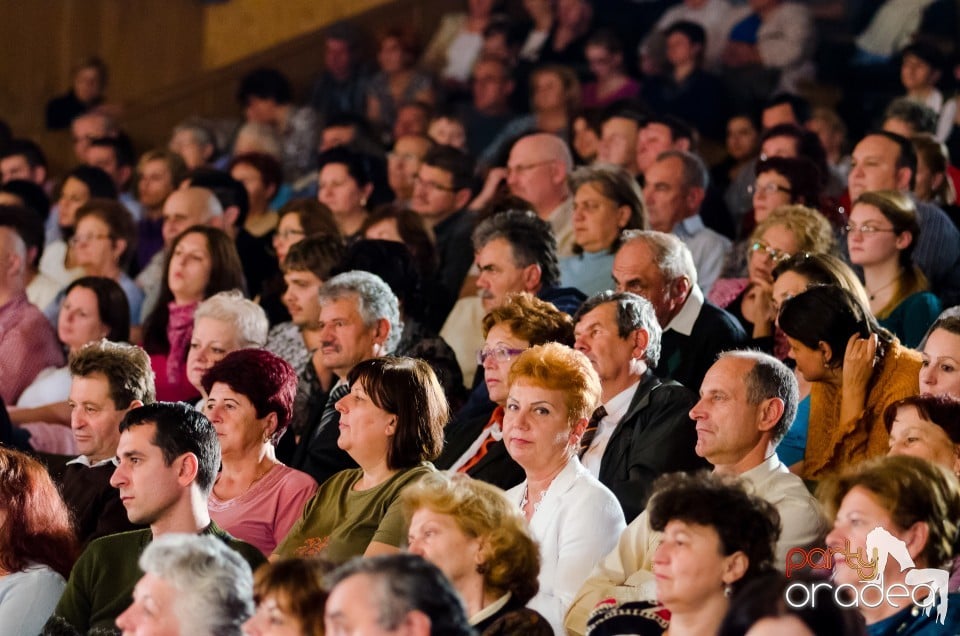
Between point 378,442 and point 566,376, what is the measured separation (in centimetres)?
49

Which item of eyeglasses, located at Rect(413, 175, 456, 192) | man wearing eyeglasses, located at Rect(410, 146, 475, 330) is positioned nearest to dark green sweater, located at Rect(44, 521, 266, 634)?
man wearing eyeglasses, located at Rect(410, 146, 475, 330)

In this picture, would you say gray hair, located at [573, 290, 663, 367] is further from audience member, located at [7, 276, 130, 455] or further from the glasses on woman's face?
audience member, located at [7, 276, 130, 455]

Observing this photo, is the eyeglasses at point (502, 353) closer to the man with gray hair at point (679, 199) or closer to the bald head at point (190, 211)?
the man with gray hair at point (679, 199)

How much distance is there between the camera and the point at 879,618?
337 centimetres

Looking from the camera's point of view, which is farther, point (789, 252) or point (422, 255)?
Result: point (422, 255)

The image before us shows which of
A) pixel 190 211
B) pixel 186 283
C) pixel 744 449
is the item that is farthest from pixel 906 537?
pixel 190 211

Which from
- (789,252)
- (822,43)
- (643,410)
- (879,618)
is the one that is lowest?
(879,618)

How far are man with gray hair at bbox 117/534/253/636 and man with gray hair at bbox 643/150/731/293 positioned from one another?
335cm

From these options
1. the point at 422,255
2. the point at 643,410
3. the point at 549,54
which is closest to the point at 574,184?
the point at 422,255

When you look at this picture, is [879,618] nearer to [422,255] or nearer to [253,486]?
[253,486]

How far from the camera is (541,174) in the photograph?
22.3 ft

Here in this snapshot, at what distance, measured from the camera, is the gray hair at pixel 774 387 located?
13.4 ft

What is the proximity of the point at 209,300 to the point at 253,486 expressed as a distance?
1.11m

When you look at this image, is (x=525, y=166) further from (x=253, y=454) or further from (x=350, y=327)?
(x=253, y=454)
